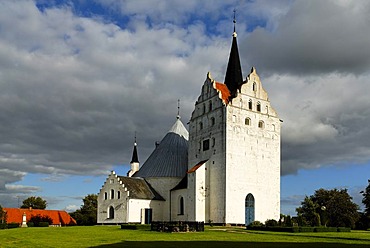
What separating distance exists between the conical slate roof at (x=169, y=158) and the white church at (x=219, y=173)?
0.65 ft

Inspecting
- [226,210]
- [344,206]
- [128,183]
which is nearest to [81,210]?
[128,183]

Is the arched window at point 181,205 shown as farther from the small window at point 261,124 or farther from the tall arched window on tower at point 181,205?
the small window at point 261,124

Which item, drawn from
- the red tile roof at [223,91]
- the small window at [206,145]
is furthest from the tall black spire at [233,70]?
the small window at [206,145]

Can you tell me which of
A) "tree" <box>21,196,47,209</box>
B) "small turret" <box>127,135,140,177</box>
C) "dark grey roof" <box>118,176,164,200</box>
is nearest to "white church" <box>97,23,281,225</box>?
"dark grey roof" <box>118,176,164,200</box>

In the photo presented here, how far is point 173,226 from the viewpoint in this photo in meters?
37.1

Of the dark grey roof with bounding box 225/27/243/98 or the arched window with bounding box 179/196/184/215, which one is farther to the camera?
the dark grey roof with bounding box 225/27/243/98

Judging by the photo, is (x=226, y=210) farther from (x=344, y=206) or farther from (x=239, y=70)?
(x=344, y=206)

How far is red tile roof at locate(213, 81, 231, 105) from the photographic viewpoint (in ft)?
189

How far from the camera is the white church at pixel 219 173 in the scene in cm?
5469

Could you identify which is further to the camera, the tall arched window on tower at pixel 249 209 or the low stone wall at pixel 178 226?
the tall arched window on tower at pixel 249 209

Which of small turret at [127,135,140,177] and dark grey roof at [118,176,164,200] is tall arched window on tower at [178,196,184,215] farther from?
small turret at [127,135,140,177]

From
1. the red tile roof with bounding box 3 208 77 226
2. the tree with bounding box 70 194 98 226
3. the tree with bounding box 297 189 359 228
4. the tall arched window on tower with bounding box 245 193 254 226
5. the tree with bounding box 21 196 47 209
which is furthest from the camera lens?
the tree with bounding box 21 196 47 209

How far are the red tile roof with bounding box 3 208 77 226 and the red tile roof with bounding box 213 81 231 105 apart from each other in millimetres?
38181

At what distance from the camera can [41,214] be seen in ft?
261
